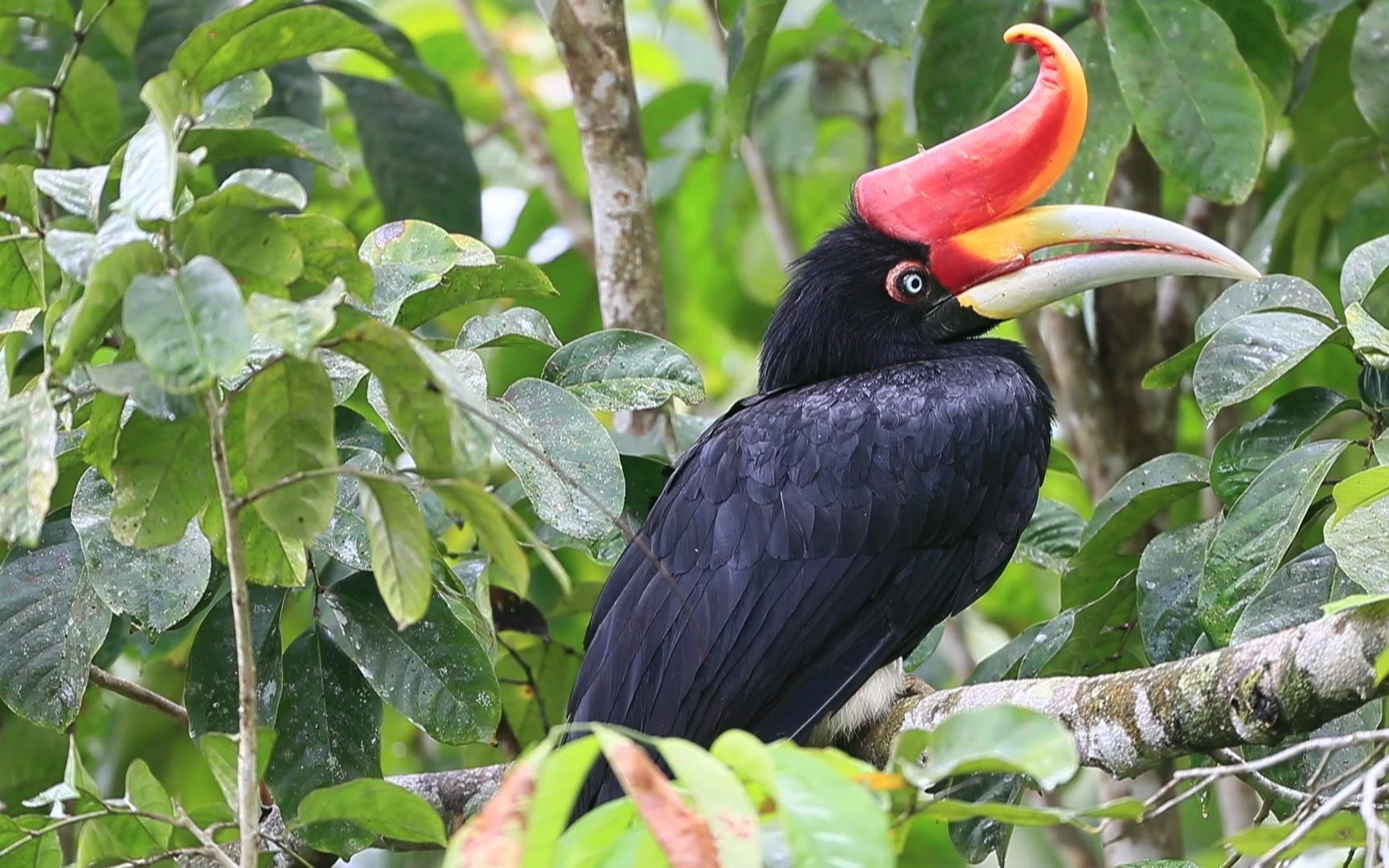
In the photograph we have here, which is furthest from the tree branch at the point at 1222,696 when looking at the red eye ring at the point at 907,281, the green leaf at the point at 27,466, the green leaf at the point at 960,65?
the green leaf at the point at 960,65

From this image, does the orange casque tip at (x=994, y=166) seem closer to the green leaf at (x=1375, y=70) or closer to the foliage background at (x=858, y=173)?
the foliage background at (x=858, y=173)

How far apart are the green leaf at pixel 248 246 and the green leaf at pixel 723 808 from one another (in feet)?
2.76

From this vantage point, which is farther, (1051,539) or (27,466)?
(1051,539)

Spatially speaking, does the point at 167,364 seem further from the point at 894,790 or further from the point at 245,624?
the point at 894,790

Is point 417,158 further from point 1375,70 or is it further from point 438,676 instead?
point 1375,70

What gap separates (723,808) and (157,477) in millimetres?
1086

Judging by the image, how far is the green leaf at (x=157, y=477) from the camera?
202cm

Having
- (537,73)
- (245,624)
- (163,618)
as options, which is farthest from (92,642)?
(537,73)

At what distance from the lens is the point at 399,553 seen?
5.86 feet

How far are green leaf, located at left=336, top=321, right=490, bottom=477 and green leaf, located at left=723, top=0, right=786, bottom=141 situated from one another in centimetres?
188

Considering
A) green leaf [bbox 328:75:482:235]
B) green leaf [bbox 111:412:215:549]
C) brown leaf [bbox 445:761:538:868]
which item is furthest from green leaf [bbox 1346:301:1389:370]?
green leaf [bbox 328:75:482:235]

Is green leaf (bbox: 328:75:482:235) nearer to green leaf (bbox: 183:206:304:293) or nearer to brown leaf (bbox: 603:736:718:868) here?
green leaf (bbox: 183:206:304:293)

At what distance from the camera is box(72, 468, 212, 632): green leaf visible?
7.58 ft

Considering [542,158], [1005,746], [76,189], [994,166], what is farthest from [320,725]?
[542,158]
